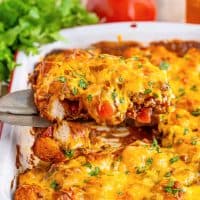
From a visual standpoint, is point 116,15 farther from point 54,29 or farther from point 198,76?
point 198,76

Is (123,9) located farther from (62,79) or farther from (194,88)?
(62,79)

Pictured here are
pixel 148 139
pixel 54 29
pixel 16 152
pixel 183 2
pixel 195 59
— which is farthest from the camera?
pixel 183 2

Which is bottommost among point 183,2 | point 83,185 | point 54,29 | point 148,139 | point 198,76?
point 83,185

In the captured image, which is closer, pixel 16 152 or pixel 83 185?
pixel 83 185

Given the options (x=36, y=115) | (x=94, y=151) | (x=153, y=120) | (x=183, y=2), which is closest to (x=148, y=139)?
(x=153, y=120)

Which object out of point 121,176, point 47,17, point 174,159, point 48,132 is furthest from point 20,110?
point 47,17

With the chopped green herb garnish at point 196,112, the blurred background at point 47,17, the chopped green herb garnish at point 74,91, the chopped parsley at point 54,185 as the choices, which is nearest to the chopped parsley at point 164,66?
the chopped green herb garnish at point 196,112

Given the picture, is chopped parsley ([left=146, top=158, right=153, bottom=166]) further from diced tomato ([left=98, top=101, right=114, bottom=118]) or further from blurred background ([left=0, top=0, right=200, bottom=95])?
blurred background ([left=0, top=0, right=200, bottom=95])

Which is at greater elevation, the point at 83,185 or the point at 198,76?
the point at 198,76
